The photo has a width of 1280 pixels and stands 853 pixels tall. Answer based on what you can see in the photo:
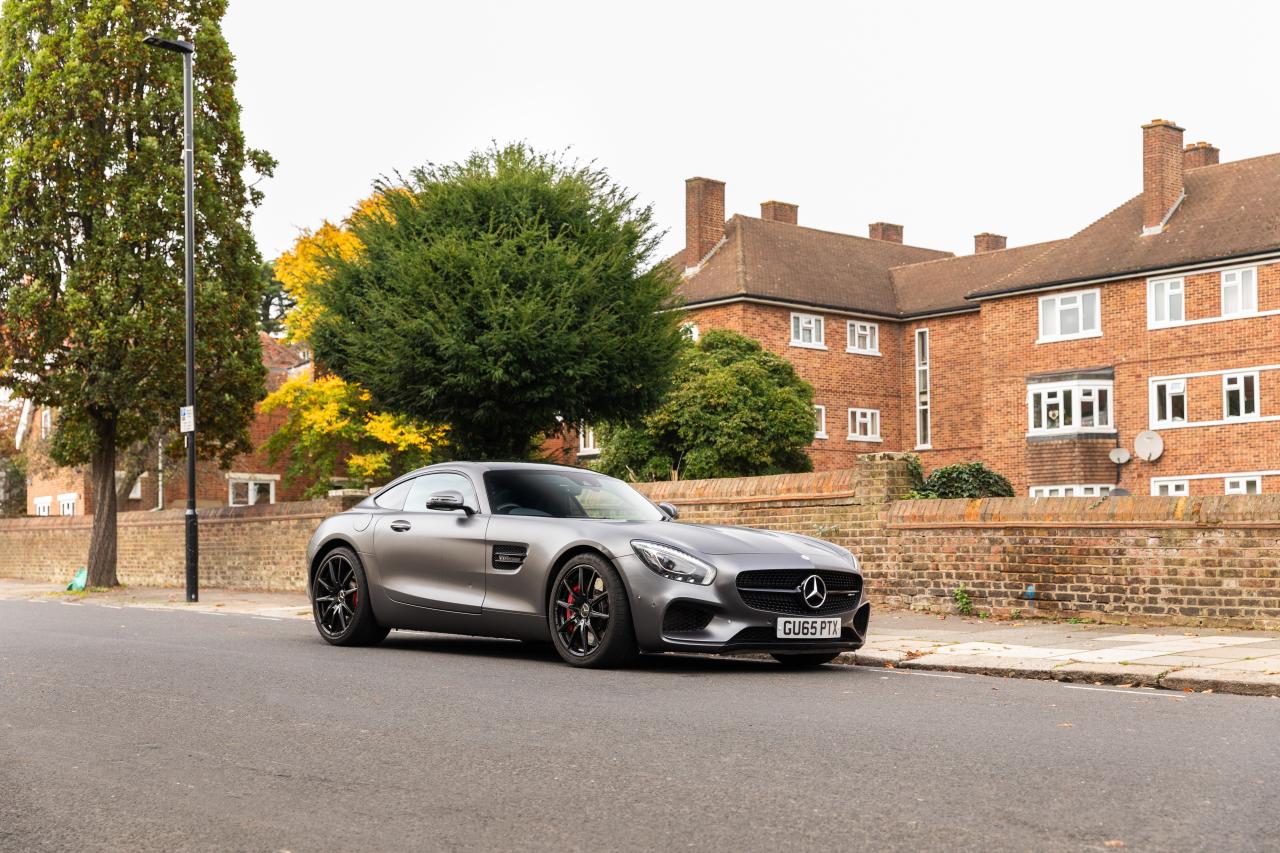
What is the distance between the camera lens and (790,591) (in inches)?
412

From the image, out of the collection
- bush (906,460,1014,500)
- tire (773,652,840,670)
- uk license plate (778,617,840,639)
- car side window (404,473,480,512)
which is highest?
bush (906,460,1014,500)

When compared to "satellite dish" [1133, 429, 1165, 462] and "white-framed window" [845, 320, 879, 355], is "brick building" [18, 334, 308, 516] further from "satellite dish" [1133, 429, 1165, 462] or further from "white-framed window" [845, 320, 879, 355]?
"satellite dish" [1133, 429, 1165, 462]

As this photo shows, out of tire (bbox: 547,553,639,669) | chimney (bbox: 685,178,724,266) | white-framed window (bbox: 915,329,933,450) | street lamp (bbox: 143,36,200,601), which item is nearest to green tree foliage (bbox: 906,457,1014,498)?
street lamp (bbox: 143,36,200,601)

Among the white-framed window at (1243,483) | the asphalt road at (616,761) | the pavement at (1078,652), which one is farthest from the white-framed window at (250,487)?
the asphalt road at (616,761)

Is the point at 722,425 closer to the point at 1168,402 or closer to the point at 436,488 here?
the point at 1168,402

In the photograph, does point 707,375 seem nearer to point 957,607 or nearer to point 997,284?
point 997,284

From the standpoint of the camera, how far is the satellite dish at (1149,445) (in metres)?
47.2

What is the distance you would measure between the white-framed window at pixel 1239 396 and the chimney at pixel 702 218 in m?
21.3

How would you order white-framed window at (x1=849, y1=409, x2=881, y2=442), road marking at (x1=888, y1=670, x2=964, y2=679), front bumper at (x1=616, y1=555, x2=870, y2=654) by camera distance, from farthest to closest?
white-framed window at (x1=849, y1=409, x2=881, y2=442) → road marking at (x1=888, y1=670, x2=964, y2=679) → front bumper at (x1=616, y1=555, x2=870, y2=654)

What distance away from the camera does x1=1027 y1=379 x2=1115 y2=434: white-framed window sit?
49.5 metres

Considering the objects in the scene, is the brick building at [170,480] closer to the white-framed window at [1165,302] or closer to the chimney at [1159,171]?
the white-framed window at [1165,302]

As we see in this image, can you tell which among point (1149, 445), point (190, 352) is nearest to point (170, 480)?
point (190, 352)

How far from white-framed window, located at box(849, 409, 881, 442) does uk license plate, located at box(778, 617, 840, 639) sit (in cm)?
4957

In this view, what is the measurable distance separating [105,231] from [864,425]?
38648 millimetres
